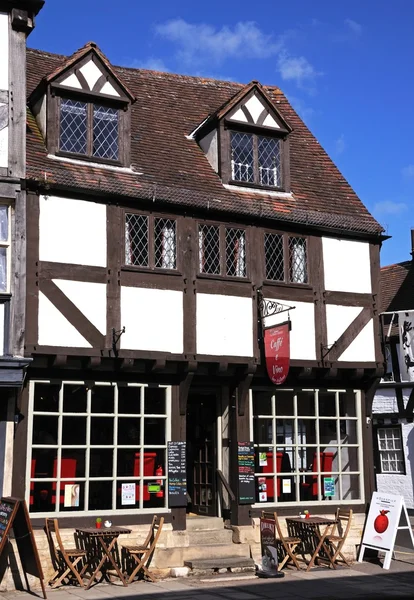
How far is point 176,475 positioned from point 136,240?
13.1 feet

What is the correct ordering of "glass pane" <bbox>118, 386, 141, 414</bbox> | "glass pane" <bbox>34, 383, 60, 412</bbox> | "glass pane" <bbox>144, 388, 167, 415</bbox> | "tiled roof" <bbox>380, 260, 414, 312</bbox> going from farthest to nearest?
"tiled roof" <bbox>380, 260, 414, 312</bbox>, "glass pane" <bbox>144, 388, 167, 415</bbox>, "glass pane" <bbox>118, 386, 141, 414</bbox>, "glass pane" <bbox>34, 383, 60, 412</bbox>

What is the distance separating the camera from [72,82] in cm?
Result: 1337

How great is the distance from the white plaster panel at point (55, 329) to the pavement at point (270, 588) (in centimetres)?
362

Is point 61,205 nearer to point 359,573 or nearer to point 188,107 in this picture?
point 188,107

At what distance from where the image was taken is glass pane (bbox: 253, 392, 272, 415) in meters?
14.4

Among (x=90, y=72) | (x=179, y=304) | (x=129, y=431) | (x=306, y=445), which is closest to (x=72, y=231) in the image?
(x=179, y=304)

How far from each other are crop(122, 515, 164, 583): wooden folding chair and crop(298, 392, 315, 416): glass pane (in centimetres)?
360

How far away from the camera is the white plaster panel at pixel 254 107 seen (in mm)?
14945

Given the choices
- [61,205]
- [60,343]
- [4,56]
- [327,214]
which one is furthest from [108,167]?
[327,214]

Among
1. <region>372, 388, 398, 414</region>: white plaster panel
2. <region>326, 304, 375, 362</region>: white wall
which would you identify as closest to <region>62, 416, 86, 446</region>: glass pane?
<region>326, 304, 375, 362</region>: white wall

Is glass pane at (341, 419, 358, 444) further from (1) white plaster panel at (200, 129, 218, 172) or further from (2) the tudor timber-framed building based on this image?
(1) white plaster panel at (200, 129, 218, 172)

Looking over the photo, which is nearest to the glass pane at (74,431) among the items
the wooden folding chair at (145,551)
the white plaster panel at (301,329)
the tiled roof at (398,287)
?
the wooden folding chair at (145,551)

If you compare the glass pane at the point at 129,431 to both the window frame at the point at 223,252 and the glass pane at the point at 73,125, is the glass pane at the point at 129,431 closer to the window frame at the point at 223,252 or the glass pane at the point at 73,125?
the window frame at the point at 223,252

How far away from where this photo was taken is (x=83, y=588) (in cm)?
1141
